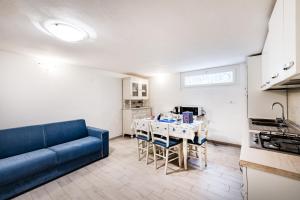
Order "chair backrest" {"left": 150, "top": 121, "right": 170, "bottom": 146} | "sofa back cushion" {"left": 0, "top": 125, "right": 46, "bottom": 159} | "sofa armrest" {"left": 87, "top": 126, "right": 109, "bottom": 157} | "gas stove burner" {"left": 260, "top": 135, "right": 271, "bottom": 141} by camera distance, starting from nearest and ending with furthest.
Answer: "gas stove burner" {"left": 260, "top": 135, "right": 271, "bottom": 141} → "sofa back cushion" {"left": 0, "top": 125, "right": 46, "bottom": 159} → "chair backrest" {"left": 150, "top": 121, "right": 170, "bottom": 146} → "sofa armrest" {"left": 87, "top": 126, "right": 109, "bottom": 157}

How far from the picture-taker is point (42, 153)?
2.24 metres

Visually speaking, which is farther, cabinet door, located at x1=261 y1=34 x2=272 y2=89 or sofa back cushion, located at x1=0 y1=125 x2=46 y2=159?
sofa back cushion, located at x1=0 y1=125 x2=46 y2=159

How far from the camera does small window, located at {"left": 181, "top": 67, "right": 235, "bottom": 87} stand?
3770 mm

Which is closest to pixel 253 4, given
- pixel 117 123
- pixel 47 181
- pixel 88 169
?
pixel 88 169

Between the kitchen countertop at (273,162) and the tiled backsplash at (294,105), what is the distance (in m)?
1.38

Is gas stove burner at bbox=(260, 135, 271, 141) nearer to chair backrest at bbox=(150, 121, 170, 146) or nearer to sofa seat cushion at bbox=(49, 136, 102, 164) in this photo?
chair backrest at bbox=(150, 121, 170, 146)

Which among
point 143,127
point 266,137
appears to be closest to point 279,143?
point 266,137

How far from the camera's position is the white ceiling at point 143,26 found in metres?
1.32

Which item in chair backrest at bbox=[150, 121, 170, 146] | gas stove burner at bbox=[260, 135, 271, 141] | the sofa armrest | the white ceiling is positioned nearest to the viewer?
the white ceiling

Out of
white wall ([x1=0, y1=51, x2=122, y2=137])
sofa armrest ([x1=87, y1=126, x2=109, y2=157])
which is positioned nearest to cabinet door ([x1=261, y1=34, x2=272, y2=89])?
sofa armrest ([x1=87, y1=126, x2=109, y2=157])

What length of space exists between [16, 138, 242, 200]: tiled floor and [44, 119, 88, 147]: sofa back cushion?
74cm

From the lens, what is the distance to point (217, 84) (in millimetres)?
3941

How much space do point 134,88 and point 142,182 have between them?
124 inches

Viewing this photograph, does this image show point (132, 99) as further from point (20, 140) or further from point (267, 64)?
point (267, 64)
